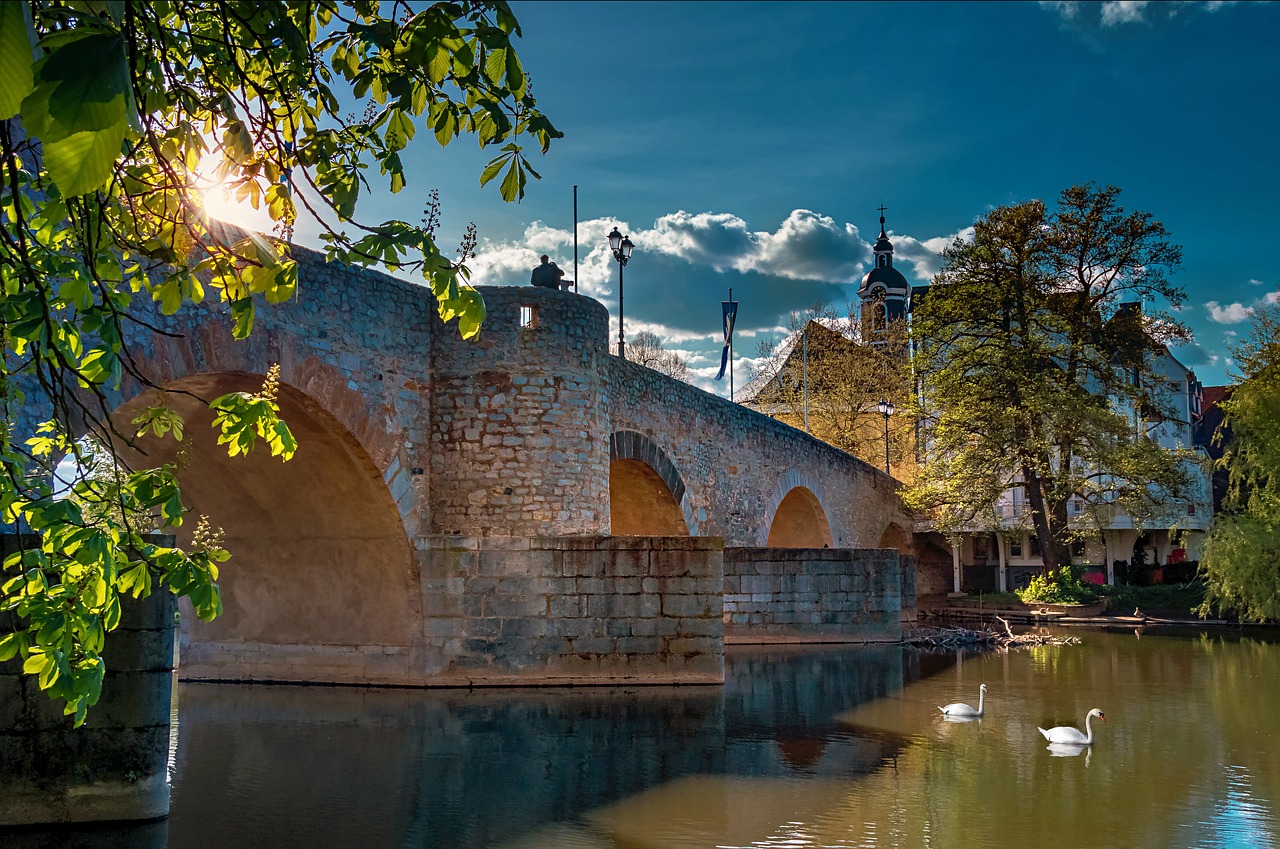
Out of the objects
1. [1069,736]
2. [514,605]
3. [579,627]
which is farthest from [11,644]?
[579,627]

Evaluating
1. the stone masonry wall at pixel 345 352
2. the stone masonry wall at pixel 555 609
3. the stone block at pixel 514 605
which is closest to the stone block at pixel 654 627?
the stone masonry wall at pixel 555 609

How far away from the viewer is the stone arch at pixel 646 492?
1702cm

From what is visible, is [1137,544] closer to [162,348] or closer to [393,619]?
[393,619]

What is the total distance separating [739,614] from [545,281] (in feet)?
26.0

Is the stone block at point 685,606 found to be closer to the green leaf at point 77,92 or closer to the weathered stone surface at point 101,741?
the weathered stone surface at point 101,741

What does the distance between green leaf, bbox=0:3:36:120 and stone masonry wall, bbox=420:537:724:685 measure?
447 inches

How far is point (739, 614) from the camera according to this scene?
65.5 feet

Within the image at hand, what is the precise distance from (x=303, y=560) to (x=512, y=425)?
2.90 metres

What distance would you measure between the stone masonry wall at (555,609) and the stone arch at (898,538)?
906 inches

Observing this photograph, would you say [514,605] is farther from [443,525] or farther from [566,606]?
[443,525]

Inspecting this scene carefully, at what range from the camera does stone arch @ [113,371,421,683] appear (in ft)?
40.7

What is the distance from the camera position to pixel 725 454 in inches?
811

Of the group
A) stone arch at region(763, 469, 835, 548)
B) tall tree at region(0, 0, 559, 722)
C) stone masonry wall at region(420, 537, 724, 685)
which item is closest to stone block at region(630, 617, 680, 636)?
stone masonry wall at region(420, 537, 724, 685)

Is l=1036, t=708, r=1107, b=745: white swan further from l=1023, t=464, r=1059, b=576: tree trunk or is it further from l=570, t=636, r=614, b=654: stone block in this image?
l=1023, t=464, r=1059, b=576: tree trunk
